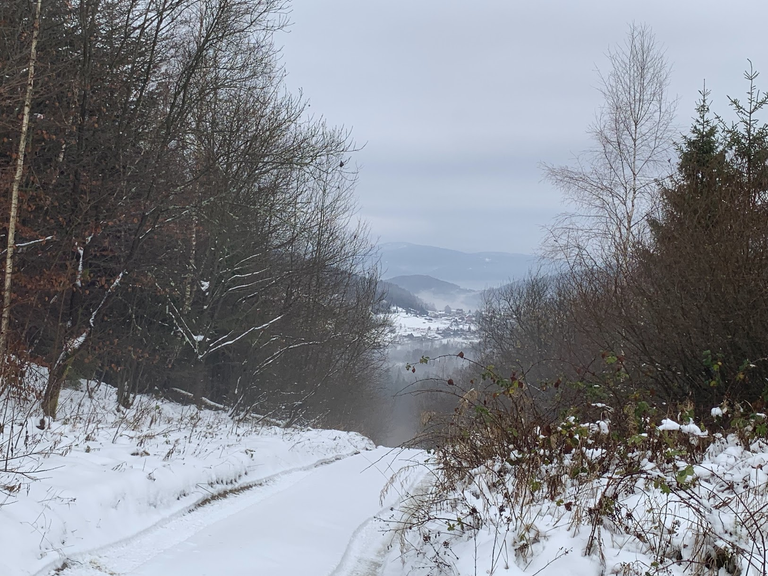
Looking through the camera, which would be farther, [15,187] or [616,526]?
[15,187]

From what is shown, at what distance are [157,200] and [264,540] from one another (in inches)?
335

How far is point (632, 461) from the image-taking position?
5328mm

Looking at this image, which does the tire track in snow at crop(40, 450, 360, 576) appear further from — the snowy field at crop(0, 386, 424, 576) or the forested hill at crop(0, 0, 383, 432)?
the forested hill at crop(0, 0, 383, 432)

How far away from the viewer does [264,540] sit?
19.9 feet

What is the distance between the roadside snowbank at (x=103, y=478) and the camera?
488 centimetres

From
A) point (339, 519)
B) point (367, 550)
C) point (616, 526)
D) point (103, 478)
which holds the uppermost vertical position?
point (616, 526)

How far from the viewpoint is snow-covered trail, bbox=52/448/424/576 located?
16.6 ft

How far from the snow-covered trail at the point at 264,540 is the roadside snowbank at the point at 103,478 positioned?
0.25 m

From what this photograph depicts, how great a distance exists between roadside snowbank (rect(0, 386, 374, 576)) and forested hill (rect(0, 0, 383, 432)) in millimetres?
1813

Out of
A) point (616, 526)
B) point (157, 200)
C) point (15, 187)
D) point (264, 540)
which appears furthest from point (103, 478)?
point (157, 200)

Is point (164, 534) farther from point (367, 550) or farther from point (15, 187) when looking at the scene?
point (15, 187)

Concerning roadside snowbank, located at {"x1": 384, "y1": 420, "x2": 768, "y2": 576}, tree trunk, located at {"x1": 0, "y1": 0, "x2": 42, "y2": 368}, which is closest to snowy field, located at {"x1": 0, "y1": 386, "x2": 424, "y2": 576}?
roadside snowbank, located at {"x1": 384, "y1": 420, "x2": 768, "y2": 576}

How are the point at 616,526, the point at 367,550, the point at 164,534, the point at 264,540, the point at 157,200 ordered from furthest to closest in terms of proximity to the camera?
the point at 157,200 → the point at 367,550 → the point at 264,540 → the point at 164,534 → the point at 616,526

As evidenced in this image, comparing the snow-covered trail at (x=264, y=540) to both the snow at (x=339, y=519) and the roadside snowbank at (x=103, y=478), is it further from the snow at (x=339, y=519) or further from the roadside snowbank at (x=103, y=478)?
the roadside snowbank at (x=103, y=478)
